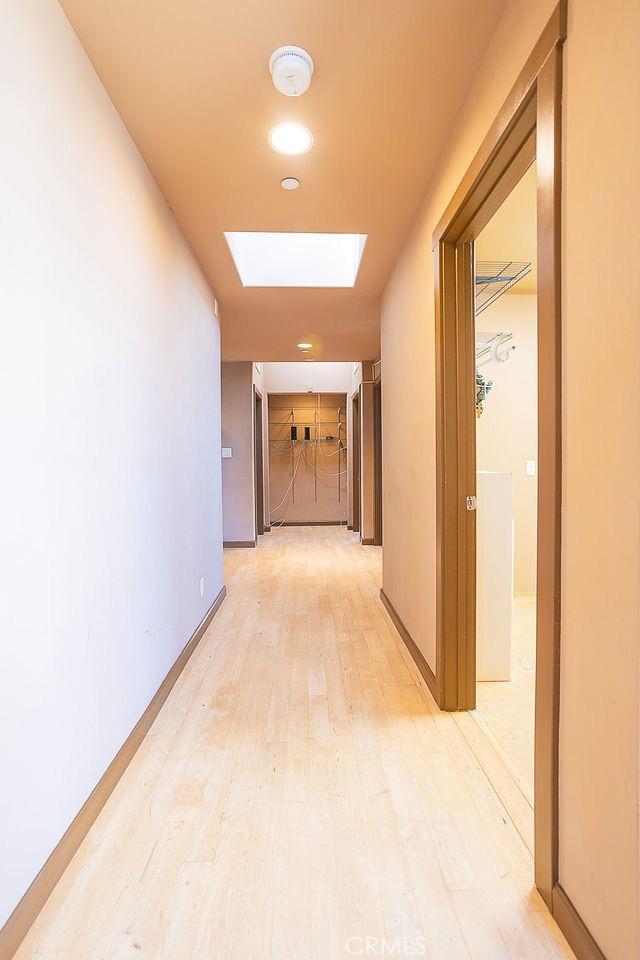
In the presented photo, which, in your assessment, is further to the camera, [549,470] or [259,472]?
[259,472]

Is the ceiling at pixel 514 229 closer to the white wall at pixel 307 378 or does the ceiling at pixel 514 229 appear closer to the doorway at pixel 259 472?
the doorway at pixel 259 472

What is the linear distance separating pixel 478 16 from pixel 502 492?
176 centimetres

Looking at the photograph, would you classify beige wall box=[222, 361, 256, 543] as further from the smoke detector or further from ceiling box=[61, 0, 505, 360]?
the smoke detector

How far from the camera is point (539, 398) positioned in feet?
3.94

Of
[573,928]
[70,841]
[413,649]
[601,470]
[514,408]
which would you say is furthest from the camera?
[514,408]

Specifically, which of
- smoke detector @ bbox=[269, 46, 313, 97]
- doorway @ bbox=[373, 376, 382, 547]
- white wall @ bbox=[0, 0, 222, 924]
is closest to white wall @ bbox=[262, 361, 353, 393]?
doorway @ bbox=[373, 376, 382, 547]

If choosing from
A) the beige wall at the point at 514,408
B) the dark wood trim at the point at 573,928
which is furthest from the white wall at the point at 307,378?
the dark wood trim at the point at 573,928

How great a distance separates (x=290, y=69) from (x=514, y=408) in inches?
118

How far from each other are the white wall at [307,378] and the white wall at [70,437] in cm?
584

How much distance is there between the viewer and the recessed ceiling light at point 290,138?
188 cm

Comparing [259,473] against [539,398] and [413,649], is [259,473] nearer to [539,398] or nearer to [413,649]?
[413,649]

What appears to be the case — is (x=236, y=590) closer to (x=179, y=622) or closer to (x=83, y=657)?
(x=179, y=622)
